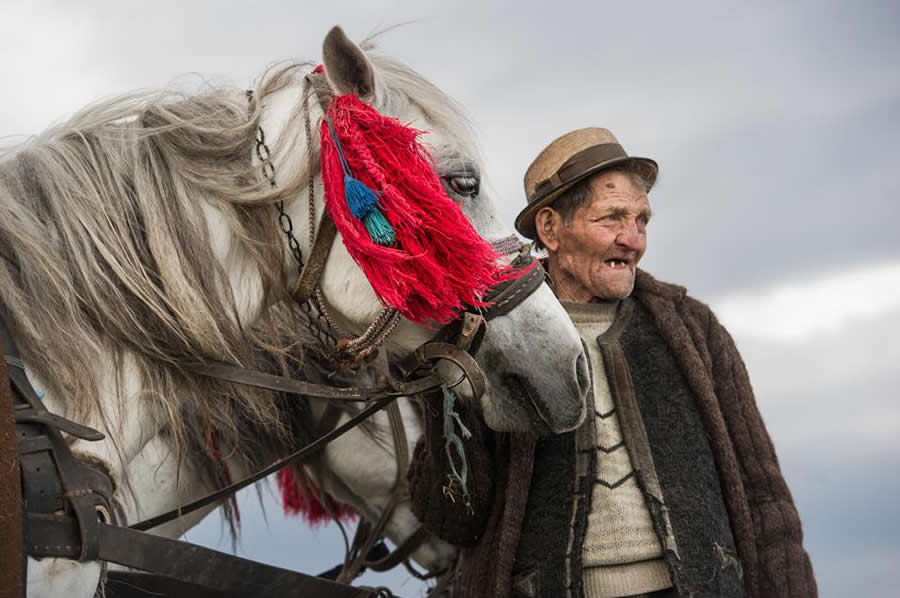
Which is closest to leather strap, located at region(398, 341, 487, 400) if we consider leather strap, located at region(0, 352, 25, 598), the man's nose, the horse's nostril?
the horse's nostril

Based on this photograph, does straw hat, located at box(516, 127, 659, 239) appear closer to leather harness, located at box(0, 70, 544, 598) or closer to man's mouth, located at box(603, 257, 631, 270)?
man's mouth, located at box(603, 257, 631, 270)

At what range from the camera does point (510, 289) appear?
7.54ft

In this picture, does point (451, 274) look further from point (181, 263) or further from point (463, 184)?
point (181, 263)

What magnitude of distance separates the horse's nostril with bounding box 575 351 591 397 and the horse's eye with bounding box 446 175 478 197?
0.47 metres

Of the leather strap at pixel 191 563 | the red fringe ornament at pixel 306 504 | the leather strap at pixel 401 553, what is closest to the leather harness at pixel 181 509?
the leather strap at pixel 191 563

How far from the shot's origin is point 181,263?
6.89 feet

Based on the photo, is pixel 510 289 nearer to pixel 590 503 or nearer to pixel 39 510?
pixel 590 503

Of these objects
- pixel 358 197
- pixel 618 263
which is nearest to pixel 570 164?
pixel 618 263

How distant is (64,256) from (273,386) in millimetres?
517

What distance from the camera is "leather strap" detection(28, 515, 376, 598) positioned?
1908mm

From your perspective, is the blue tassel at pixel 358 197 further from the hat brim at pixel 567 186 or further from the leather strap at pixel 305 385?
the hat brim at pixel 567 186

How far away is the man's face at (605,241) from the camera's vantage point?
2844mm

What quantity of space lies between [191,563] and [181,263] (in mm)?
627

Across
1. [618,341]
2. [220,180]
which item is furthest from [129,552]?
[618,341]
